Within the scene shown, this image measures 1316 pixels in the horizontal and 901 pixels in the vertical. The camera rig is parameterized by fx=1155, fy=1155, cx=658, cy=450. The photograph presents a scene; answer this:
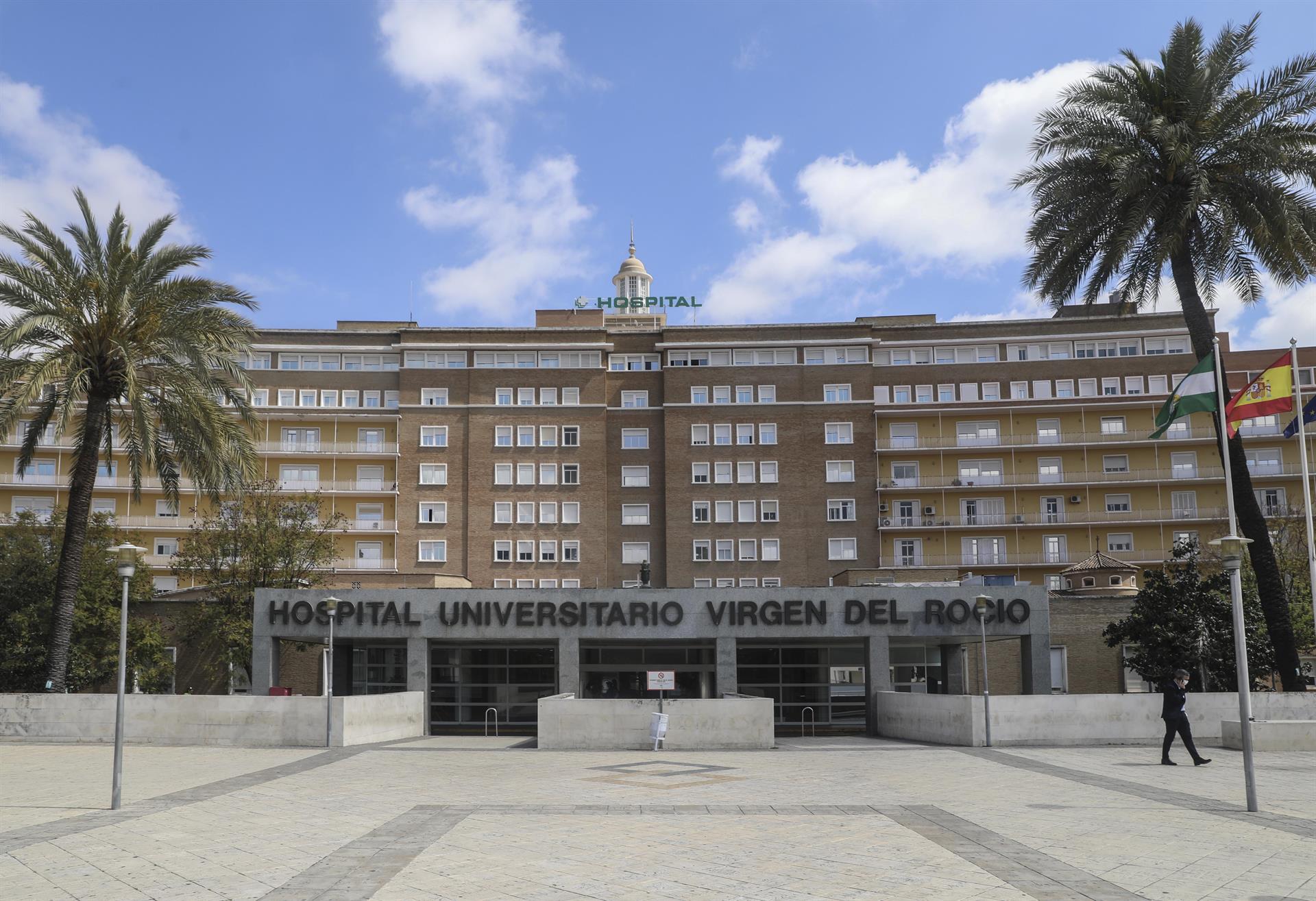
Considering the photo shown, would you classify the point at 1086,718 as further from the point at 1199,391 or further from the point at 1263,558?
the point at 1199,391

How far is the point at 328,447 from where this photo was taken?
230 feet

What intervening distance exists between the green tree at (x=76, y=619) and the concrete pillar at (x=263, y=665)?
419 inches

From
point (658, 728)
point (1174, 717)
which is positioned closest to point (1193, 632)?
point (1174, 717)

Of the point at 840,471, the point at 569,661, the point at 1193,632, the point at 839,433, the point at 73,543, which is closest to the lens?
the point at 73,543

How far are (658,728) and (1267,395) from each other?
55.9ft

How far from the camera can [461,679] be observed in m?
41.2

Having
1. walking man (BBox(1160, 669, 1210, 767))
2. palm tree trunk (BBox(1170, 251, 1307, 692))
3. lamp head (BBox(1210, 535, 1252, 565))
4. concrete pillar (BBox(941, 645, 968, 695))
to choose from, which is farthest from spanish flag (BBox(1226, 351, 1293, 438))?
concrete pillar (BBox(941, 645, 968, 695))

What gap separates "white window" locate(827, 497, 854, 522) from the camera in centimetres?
6931

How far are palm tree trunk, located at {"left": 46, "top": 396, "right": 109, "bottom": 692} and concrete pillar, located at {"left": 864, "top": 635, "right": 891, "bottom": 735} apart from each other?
74.4 ft

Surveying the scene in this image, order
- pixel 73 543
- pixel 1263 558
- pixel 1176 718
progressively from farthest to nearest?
pixel 1263 558
pixel 73 543
pixel 1176 718

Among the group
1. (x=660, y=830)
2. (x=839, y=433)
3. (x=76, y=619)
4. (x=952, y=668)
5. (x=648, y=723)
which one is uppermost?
(x=839, y=433)

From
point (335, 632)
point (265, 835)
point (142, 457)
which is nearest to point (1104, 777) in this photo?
point (265, 835)

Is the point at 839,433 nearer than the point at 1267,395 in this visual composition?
No

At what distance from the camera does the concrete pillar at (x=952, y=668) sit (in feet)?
141
